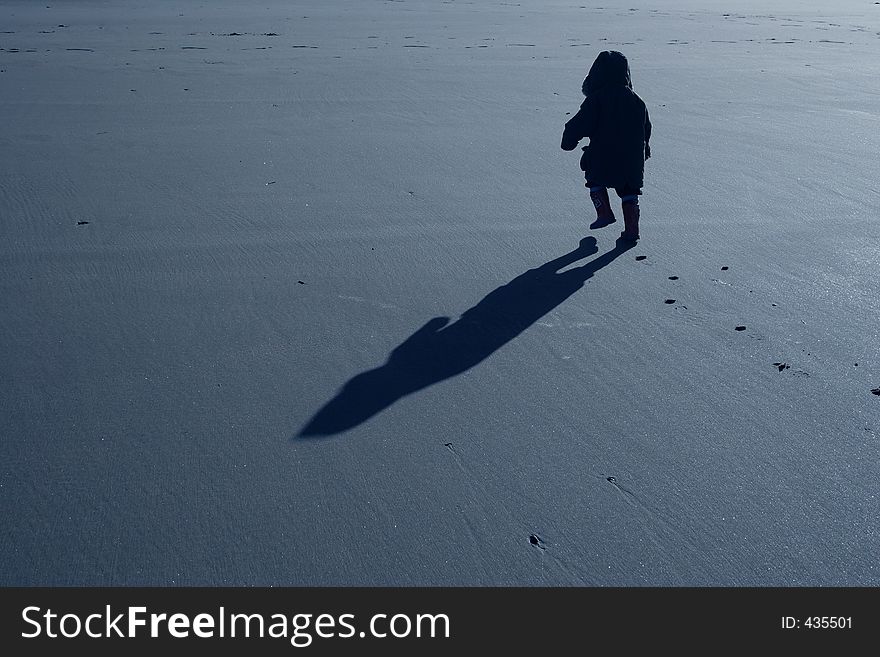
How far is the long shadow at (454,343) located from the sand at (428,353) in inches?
0.8

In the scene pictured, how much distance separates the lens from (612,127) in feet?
20.0

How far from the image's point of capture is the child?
606cm

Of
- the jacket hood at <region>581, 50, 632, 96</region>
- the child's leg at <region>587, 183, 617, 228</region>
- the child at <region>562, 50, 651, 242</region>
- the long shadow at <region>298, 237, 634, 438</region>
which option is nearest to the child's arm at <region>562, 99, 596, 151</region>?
the child at <region>562, 50, 651, 242</region>

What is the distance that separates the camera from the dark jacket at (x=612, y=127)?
19.9 ft

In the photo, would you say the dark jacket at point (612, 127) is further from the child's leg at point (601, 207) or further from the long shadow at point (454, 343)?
the long shadow at point (454, 343)

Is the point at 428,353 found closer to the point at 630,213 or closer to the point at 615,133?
the point at 630,213

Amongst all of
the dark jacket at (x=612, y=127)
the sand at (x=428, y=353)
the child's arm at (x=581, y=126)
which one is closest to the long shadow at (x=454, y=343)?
the sand at (x=428, y=353)

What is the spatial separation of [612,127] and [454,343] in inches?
86.0

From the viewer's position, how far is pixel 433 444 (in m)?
3.75

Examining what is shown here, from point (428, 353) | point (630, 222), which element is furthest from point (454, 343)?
point (630, 222)

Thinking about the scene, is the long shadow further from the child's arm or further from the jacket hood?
the jacket hood

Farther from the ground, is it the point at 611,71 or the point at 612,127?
the point at 611,71

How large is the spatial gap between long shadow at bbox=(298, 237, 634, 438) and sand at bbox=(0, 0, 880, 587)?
2cm
